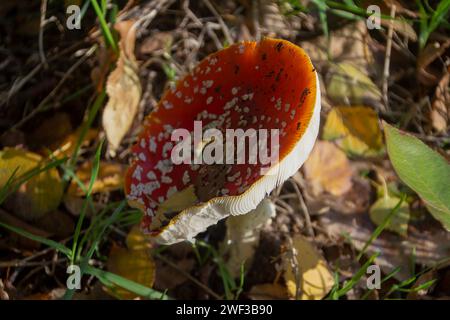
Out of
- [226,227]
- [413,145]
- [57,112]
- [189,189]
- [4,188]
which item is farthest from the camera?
[57,112]

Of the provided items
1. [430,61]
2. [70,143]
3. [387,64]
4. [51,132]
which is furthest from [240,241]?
[430,61]

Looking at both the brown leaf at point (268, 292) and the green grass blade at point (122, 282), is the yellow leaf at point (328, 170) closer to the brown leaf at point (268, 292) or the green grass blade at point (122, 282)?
the brown leaf at point (268, 292)

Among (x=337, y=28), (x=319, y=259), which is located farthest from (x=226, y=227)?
(x=337, y=28)

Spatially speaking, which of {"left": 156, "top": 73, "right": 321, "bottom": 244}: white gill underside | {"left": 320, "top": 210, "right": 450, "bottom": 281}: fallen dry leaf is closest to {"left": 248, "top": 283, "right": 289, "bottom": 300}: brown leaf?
{"left": 320, "top": 210, "right": 450, "bottom": 281}: fallen dry leaf

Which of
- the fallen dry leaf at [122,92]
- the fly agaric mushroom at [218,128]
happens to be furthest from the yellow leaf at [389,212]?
the fallen dry leaf at [122,92]

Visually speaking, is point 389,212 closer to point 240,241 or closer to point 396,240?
point 396,240

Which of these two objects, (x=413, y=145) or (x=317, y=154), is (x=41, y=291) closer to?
(x=317, y=154)

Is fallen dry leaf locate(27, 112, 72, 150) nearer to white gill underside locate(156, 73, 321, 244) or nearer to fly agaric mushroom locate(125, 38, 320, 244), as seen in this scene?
fly agaric mushroom locate(125, 38, 320, 244)
